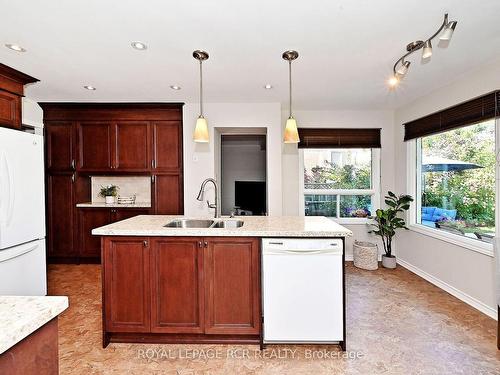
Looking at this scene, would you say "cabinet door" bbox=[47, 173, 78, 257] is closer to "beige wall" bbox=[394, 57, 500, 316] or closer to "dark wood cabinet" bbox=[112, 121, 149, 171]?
"dark wood cabinet" bbox=[112, 121, 149, 171]

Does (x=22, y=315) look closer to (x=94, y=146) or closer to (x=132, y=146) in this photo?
(x=132, y=146)

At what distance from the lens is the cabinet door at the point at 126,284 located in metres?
2.02

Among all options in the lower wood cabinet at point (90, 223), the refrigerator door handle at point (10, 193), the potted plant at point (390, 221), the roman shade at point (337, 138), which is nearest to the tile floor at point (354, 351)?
the refrigerator door handle at point (10, 193)

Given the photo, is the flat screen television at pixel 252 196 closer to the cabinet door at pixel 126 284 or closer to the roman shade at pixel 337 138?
the roman shade at pixel 337 138

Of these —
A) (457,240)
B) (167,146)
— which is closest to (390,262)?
(457,240)

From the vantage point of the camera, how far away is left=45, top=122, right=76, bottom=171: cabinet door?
3939 mm

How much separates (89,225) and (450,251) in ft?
16.3

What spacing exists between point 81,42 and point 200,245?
6.43ft

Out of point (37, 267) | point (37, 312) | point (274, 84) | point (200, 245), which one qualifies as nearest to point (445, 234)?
point (274, 84)

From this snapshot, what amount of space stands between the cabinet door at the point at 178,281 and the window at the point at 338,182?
8.79 ft

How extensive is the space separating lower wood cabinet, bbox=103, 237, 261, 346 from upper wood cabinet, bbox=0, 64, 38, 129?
1.70 metres

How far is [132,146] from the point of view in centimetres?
395

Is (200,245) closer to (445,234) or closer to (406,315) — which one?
(406,315)

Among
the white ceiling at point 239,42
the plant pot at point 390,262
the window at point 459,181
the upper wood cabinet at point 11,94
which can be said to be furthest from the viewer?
the plant pot at point 390,262
